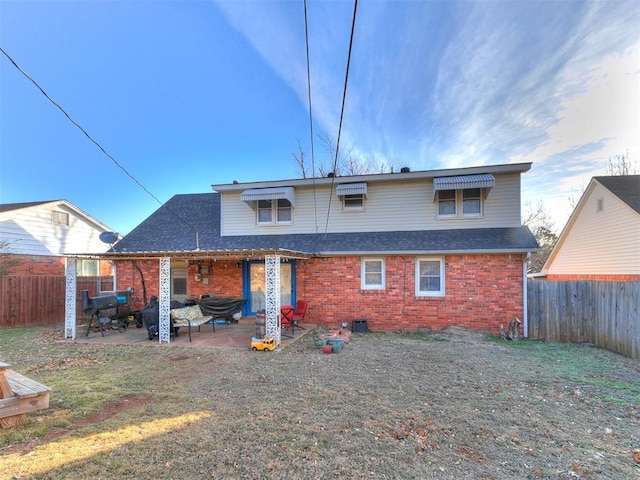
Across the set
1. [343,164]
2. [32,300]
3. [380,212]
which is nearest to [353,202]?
[380,212]

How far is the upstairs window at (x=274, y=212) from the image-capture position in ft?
40.9

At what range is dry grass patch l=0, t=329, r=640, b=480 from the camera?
3.12 meters

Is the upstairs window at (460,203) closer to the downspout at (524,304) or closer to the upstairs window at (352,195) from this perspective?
the downspout at (524,304)

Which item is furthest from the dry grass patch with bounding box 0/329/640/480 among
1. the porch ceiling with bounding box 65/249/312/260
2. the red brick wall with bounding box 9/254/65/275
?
the red brick wall with bounding box 9/254/65/275

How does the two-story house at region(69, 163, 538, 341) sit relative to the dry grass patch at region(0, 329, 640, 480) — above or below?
above

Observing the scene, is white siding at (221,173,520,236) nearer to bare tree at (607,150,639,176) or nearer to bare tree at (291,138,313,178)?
bare tree at (291,138,313,178)

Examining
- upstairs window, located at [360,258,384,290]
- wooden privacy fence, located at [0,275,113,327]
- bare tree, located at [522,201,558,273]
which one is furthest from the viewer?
bare tree, located at [522,201,558,273]

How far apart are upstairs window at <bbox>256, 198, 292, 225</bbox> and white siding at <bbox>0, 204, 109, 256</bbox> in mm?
9694

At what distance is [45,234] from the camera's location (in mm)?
17094

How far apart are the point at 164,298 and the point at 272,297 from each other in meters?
3.21

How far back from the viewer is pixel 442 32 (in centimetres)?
829

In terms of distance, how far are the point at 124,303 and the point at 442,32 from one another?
42.2 feet

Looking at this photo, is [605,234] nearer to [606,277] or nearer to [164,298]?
[606,277]

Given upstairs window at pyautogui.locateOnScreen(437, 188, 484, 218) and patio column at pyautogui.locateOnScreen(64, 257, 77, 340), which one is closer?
patio column at pyautogui.locateOnScreen(64, 257, 77, 340)
